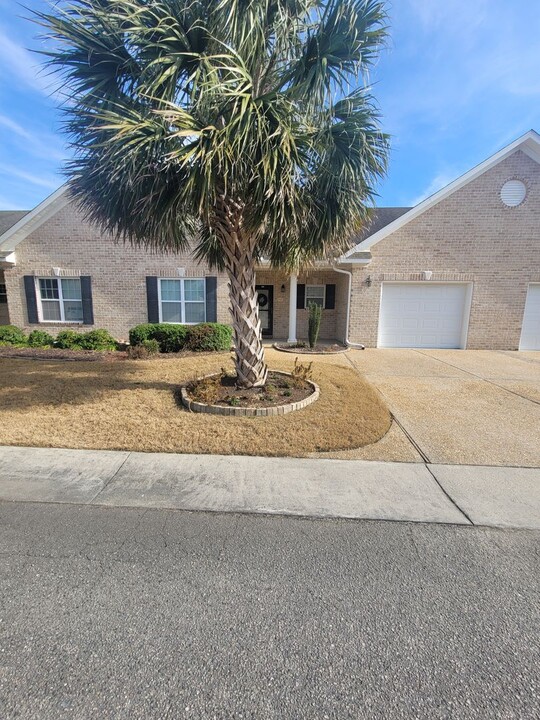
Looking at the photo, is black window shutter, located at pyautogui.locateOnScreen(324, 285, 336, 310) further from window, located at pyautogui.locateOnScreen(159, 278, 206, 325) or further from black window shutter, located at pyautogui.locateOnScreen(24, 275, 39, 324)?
black window shutter, located at pyautogui.locateOnScreen(24, 275, 39, 324)

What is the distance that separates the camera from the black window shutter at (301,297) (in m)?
14.1

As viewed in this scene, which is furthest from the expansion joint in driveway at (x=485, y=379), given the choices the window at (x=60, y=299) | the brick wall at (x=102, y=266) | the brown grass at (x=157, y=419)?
the window at (x=60, y=299)

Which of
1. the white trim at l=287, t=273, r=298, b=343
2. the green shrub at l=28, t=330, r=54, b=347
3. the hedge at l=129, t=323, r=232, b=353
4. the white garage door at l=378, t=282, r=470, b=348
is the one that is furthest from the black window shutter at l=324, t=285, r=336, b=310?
the green shrub at l=28, t=330, r=54, b=347

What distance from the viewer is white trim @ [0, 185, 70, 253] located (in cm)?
1232

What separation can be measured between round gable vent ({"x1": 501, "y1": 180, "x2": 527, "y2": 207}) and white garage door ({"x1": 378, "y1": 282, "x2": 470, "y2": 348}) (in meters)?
2.97

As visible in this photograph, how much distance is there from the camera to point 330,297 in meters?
14.1

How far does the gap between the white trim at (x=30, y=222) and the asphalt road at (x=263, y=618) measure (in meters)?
13.0

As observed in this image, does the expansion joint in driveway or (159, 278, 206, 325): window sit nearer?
the expansion joint in driveway

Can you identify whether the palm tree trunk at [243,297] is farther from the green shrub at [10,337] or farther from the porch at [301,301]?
the green shrub at [10,337]

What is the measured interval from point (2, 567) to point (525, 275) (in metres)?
14.6

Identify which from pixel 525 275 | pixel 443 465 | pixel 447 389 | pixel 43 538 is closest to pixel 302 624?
pixel 43 538

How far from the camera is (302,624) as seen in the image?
195cm

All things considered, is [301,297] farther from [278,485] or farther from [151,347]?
[278,485]

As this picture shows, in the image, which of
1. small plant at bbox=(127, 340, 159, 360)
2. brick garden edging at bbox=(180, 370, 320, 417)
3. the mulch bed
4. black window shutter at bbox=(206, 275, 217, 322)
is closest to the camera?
brick garden edging at bbox=(180, 370, 320, 417)
